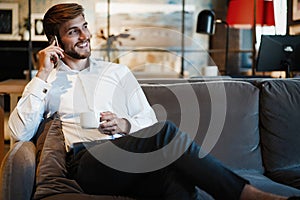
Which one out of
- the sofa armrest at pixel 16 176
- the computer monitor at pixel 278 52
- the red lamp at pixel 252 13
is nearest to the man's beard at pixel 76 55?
the sofa armrest at pixel 16 176

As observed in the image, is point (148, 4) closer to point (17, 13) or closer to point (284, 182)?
point (17, 13)

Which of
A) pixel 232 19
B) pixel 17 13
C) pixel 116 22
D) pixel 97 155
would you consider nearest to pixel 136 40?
pixel 116 22

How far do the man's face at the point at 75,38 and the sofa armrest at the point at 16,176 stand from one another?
0.76 meters

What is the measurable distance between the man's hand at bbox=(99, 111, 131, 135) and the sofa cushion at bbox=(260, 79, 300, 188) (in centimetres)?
77

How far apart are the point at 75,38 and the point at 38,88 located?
364mm

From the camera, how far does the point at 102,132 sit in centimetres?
228

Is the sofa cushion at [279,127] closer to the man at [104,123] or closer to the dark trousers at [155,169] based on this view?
the man at [104,123]

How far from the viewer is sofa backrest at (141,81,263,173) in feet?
8.19

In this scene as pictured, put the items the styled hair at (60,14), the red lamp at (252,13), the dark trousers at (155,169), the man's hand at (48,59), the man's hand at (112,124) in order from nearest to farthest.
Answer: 1. the dark trousers at (155,169)
2. the man's hand at (112,124)
3. the man's hand at (48,59)
4. the styled hair at (60,14)
5. the red lamp at (252,13)

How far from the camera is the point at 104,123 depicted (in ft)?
7.24

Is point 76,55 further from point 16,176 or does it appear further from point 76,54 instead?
point 16,176

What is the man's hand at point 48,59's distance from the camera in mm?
2359

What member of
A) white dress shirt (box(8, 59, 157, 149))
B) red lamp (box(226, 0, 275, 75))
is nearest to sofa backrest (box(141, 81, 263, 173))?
white dress shirt (box(8, 59, 157, 149))

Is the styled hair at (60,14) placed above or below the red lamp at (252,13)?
below
